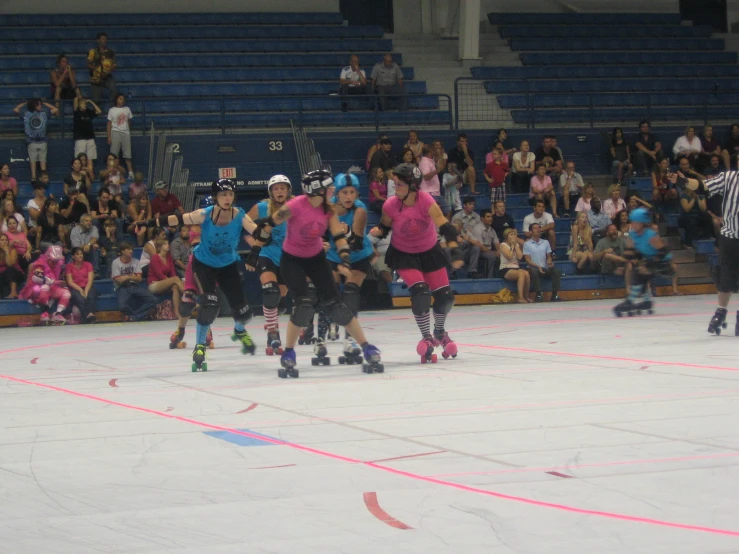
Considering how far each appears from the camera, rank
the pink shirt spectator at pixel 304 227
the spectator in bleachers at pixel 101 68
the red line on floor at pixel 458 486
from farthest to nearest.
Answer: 1. the spectator in bleachers at pixel 101 68
2. the pink shirt spectator at pixel 304 227
3. the red line on floor at pixel 458 486

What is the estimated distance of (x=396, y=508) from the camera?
14.3 ft

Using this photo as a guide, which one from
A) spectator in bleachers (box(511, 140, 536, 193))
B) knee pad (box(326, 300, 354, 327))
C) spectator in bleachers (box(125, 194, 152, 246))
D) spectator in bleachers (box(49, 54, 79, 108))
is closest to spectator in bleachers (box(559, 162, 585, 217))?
spectator in bleachers (box(511, 140, 536, 193))

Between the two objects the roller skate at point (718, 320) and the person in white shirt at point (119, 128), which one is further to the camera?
the person in white shirt at point (119, 128)

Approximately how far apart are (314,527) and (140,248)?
14.4 m

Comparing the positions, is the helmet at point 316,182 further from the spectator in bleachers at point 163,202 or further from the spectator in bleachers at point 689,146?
the spectator in bleachers at point 689,146

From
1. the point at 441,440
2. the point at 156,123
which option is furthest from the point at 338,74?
the point at 441,440

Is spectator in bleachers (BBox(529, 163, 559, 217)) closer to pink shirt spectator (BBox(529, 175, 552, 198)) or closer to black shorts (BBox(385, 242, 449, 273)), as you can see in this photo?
pink shirt spectator (BBox(529, 175, 552, 198))

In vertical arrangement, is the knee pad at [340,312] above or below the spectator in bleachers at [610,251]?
below

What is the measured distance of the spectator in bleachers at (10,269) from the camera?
16938 mm

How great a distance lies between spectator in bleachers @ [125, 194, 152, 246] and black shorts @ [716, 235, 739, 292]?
33.0 ft

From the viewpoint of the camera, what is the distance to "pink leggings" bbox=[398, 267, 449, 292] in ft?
32.0

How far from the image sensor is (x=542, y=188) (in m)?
20.6

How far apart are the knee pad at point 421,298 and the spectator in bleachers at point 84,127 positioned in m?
11.1

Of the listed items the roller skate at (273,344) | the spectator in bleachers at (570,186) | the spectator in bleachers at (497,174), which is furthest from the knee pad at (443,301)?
the spectator in bleachers at (570,186)
